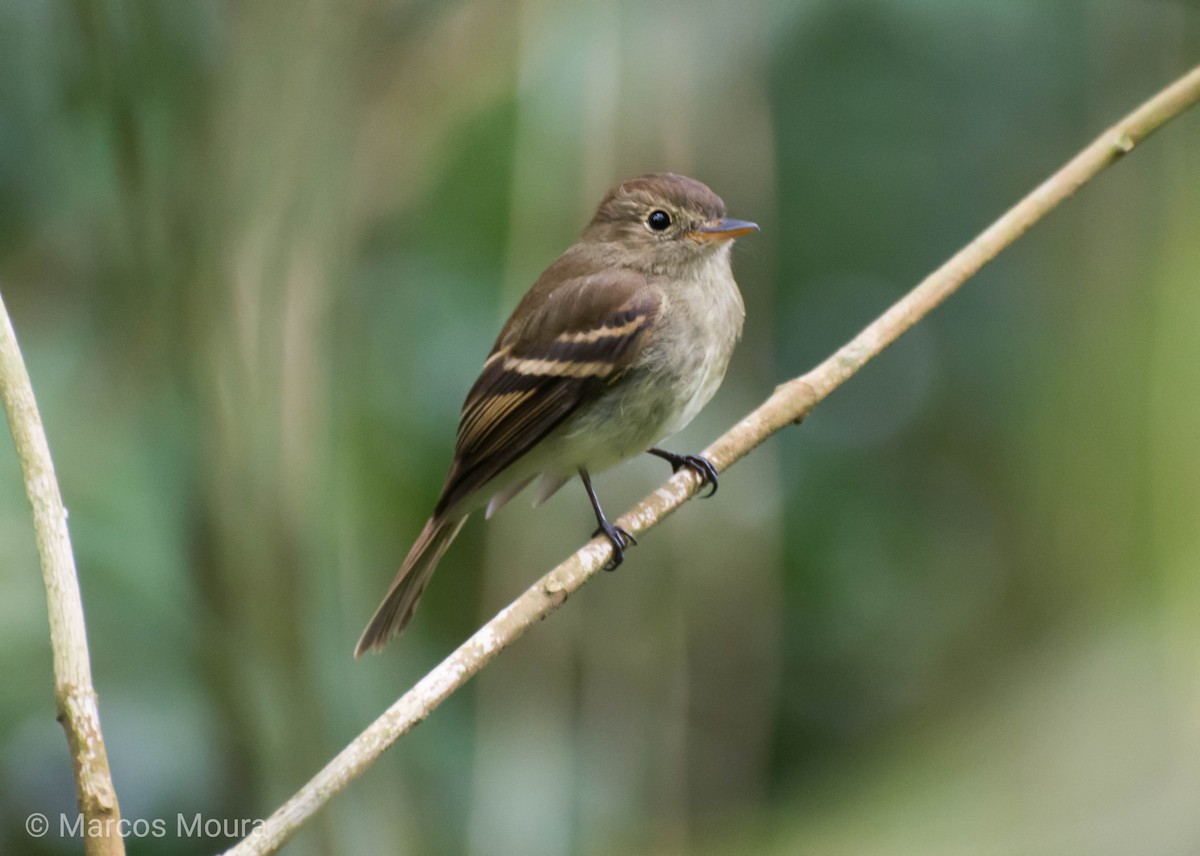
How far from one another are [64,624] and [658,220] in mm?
1769

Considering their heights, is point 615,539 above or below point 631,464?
below

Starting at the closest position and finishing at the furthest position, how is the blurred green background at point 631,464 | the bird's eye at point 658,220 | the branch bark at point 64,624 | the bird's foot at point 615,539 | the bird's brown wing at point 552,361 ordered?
the branch bark at point 64,624 < the blurred green background at point 631,464 < the bird's foot at point 615,539 < the bird's brown wing at point 552,361 < the bird's eye at point 658,220

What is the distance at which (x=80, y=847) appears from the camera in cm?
214

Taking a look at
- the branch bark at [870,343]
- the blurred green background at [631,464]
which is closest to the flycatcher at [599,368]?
the blurred green background at [631,464]

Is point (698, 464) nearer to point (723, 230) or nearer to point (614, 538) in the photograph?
point (614, 538)

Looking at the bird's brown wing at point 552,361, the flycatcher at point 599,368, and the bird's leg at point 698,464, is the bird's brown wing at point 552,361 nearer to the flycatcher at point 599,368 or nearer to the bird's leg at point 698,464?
the flycatcher at point 599,368

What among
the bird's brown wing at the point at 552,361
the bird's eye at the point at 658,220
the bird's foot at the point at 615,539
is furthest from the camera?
the bird's eye at the point at 658,220

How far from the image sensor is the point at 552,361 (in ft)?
8.55

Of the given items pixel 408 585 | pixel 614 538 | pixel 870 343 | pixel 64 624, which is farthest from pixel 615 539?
pixel 64 624

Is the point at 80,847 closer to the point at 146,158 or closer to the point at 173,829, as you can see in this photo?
the point at 173,829

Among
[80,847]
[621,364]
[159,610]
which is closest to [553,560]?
[621,364]

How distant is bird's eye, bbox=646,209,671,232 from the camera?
2.77m

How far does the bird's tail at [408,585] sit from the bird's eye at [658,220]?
0.78 m

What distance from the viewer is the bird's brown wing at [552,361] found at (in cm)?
252
